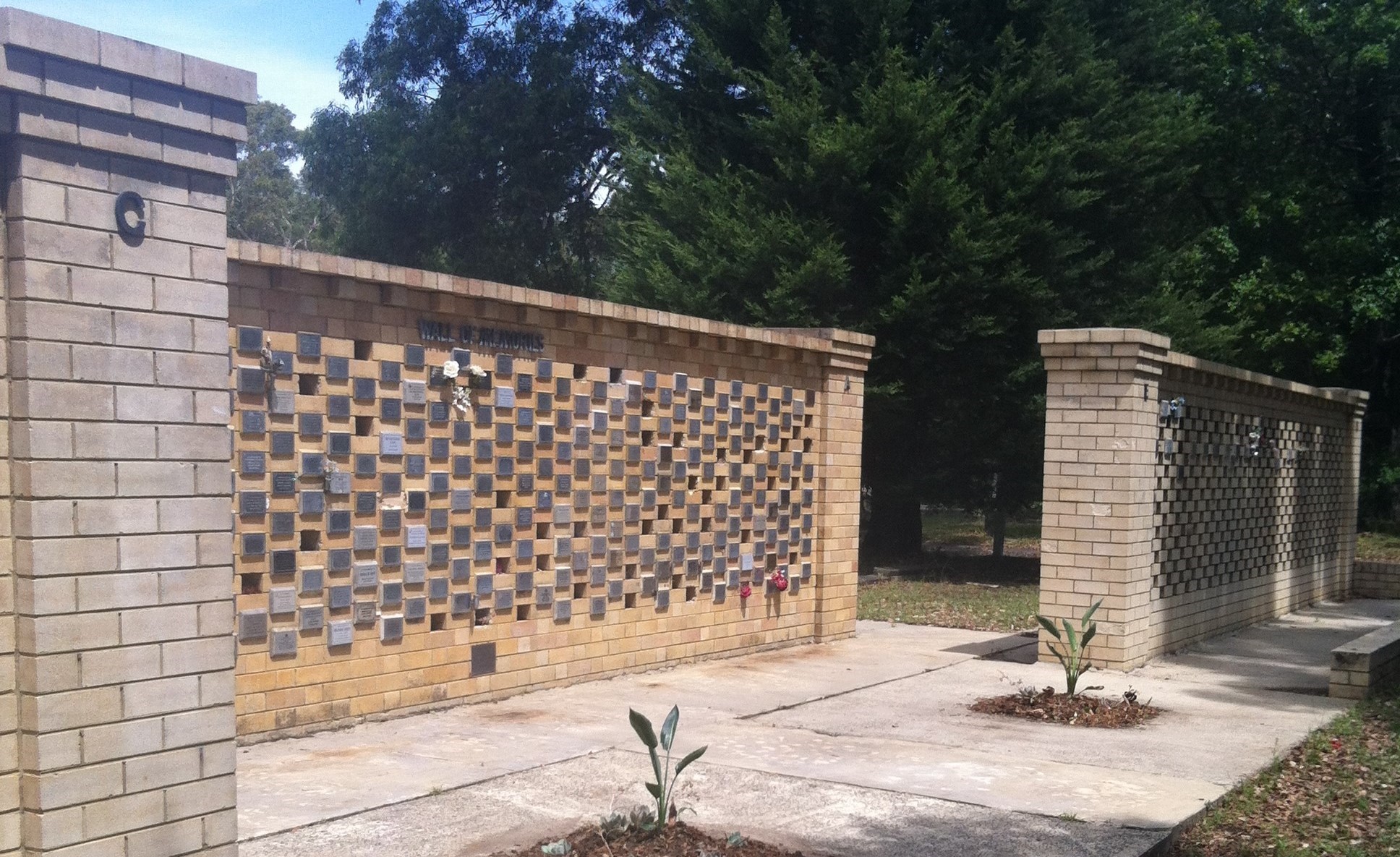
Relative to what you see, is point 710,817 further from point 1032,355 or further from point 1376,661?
point 1032,355

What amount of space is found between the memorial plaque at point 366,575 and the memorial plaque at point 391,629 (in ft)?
0.79

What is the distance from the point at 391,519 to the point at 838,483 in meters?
4.95

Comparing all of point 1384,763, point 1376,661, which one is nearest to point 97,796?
point 1384,763

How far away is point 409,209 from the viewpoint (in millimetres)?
25984

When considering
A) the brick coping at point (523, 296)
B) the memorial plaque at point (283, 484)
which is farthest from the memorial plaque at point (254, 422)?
the brick coping at point (523, 296)

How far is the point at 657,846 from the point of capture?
4.79m

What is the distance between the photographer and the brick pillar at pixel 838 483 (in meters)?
11.2

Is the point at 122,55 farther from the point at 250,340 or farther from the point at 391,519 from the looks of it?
the point at 391,519

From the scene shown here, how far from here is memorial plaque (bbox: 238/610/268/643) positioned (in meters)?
6.57

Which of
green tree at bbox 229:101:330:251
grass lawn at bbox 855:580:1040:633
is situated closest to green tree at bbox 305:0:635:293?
grass lawn at bbox 855:580:1040:633

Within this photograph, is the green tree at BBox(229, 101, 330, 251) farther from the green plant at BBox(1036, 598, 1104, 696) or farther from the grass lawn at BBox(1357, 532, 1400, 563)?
the green plant at BBox(1036, 598, 1104, 696)

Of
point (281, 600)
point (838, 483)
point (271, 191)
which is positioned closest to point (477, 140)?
point (838, 483)

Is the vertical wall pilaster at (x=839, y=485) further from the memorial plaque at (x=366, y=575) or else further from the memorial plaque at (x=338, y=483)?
the memorial plaque at (x=338, y=483)

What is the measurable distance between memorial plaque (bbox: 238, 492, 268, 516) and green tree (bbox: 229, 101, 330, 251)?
44.2 metres
